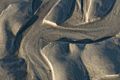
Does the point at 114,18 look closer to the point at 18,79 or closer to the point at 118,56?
the point at 118,56

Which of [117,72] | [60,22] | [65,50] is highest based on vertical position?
[60,22]

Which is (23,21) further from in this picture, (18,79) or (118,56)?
(118,56)

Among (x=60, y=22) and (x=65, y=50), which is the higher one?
(x=60, y=22)

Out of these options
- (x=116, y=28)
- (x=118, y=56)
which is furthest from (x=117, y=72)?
(x=116, y=28)

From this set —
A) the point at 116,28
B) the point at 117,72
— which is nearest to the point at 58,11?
the point at 116,28

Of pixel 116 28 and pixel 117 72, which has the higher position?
pixel 116 28

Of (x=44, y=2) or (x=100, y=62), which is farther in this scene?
(x=44, y=2)
